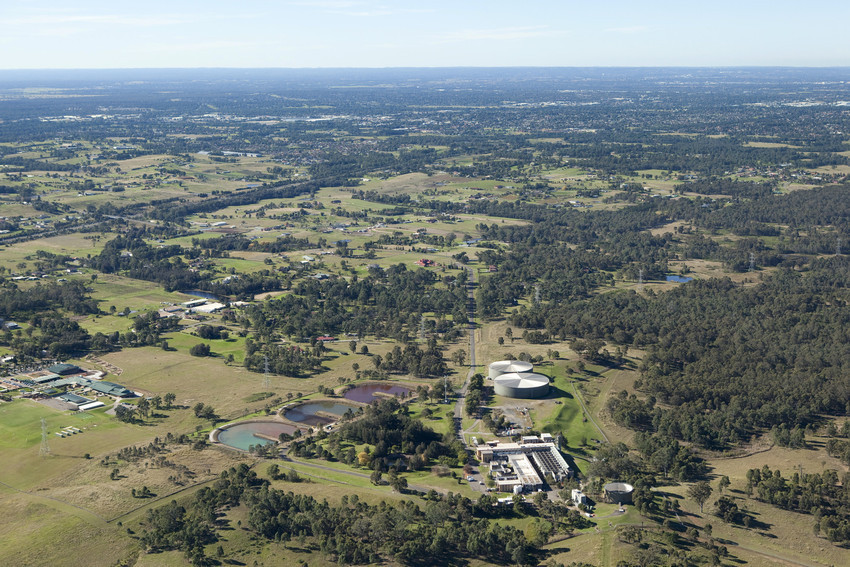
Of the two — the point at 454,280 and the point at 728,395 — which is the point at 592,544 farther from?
the point at 454,280

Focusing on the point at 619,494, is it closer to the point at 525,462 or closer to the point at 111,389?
the point at 525,462

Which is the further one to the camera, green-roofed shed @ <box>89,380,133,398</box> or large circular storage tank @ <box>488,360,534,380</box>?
large circular storage tank @ <box>488,360,534,380</box>

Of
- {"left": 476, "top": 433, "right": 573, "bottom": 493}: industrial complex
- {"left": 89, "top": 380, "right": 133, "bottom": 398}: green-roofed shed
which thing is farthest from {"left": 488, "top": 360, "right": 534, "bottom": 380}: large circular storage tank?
{"left": 89, "top": 380, "right": 133, "bottom": 398}: green-roofed shed

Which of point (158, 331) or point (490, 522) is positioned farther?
point (158, 331)

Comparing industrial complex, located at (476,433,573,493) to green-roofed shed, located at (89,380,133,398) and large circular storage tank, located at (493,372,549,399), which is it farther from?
green-roofed shed, located at (89,380,133,398)

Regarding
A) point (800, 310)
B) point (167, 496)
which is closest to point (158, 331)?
point (167, 496)

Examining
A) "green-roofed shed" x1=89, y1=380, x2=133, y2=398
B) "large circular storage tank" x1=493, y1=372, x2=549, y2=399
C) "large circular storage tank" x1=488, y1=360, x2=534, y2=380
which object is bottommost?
"green-roofed shed" x1=89, y1=380, x2=133, y2=398

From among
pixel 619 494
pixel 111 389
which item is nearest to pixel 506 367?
pixel 619 494
